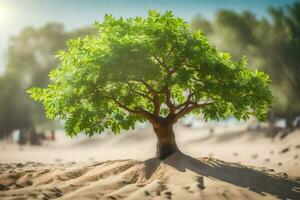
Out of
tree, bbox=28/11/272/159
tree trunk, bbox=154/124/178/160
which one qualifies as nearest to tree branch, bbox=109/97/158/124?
tree, bbox=28/11/272/159

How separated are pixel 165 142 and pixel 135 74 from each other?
330 cm

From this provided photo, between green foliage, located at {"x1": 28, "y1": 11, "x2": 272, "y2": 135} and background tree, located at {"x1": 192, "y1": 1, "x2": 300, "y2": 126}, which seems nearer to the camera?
green foliage, located at {"x1": 28, "y1": 11, "x2": 272, "y2": 135}

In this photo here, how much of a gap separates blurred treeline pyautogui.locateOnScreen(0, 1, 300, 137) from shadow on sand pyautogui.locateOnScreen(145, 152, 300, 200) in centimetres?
2985

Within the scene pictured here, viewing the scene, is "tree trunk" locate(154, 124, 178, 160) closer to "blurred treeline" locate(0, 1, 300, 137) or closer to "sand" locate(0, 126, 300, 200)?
"sand" locate(0, 126, 300, 200)

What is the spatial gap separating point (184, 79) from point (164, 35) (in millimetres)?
1569

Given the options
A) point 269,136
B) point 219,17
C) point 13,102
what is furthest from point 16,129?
point 269,136

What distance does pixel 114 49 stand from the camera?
38.7 ft

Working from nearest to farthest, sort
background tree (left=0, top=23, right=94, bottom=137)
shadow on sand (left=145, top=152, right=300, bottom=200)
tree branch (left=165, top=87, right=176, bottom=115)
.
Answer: shadow on sand (left=145, top=152, right=300, bottom=200) < tree branch (left=165, top=87, right=176, bottom=115) < background tree (left=0, top=23, right=94, bottom=137)

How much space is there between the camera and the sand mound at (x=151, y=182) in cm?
1035

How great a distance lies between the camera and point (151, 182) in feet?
37.5

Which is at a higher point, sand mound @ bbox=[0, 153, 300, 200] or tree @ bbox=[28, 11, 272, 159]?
tree @ bbox=[28, 11, 272, 159]

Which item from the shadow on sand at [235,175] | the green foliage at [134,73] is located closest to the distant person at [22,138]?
the green foliage at [134,73]

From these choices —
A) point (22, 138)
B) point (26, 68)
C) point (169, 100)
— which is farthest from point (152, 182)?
point (26, 68)

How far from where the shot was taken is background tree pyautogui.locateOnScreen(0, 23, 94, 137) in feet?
167
